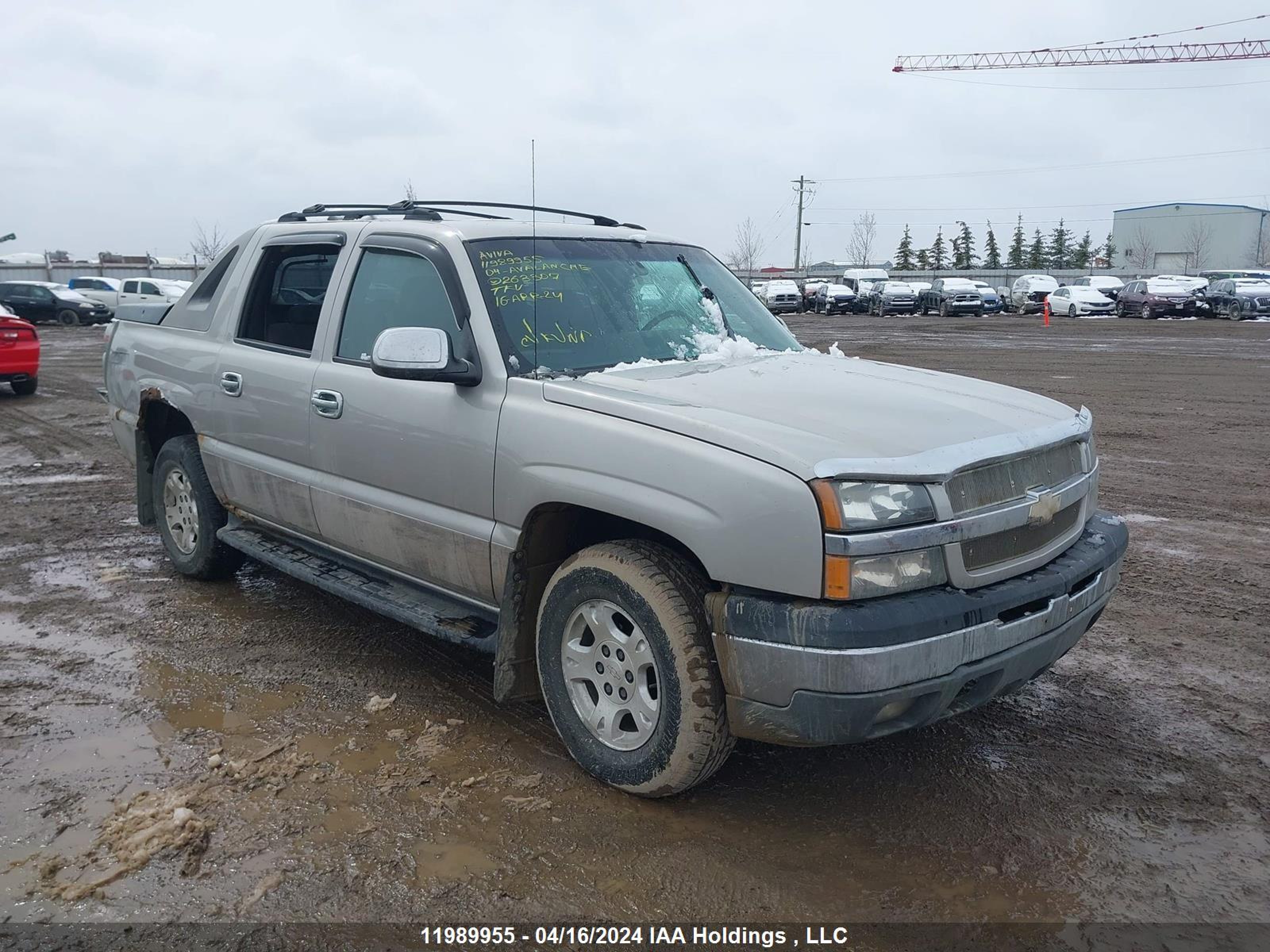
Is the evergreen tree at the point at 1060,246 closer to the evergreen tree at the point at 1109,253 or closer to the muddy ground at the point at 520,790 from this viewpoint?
the evergreen tree at the point at 1109,253

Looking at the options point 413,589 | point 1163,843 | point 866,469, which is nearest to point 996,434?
point 866,469

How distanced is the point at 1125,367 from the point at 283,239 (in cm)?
1672

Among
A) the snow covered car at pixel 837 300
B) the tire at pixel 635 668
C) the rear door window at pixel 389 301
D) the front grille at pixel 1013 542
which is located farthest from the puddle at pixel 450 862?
the snow covered car at pixel 837 300

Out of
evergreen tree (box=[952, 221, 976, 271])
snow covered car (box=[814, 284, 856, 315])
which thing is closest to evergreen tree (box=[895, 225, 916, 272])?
evergreen tree (box=[952, 221, 976, 271])

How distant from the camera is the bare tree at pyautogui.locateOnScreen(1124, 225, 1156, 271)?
91.9m

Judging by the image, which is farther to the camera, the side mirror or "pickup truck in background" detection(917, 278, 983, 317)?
"pickup truck in background" detection(917, 278, 983, 317)

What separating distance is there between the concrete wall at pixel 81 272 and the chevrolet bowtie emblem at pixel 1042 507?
157 ft

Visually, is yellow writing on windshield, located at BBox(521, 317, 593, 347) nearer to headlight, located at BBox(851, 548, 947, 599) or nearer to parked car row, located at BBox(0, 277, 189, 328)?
headlight, located at BBox(851, 548, 947, 599)

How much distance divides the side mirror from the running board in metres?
0.92

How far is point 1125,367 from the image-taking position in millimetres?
18188

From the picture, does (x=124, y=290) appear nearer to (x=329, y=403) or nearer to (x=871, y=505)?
(x=329, y=403)

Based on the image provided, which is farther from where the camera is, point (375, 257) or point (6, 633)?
point (6, 633)

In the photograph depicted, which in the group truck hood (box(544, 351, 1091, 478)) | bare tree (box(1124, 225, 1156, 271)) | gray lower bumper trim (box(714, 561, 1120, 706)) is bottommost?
gray lower bumper trim (box(714, 561, 1120, 706))

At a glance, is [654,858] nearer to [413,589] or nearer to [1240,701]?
[413,589]
